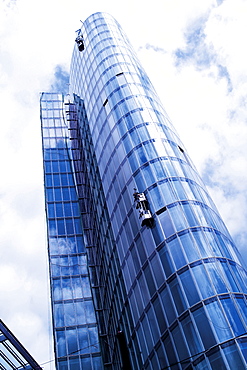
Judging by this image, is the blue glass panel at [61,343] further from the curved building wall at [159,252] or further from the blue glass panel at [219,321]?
the blue glass panel at [219,321]

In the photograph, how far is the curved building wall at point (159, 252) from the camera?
26.2 meters

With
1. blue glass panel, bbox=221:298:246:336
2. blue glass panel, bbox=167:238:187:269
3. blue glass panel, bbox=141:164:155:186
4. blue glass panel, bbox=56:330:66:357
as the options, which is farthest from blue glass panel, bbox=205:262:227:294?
blue glass panel, bbox=56:330:66:357

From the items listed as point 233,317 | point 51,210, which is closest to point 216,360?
point 233,317

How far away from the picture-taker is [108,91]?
166 ft

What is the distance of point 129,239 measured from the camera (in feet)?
120

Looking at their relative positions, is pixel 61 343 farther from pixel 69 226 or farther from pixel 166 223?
pixel 166 223

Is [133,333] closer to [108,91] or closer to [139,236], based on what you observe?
[139,236]

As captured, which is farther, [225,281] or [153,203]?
[153,203]

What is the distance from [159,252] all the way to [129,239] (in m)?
5.28

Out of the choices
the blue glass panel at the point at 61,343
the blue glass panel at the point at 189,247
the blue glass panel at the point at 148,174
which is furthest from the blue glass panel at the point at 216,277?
the blue glass panel at the point at 61,343

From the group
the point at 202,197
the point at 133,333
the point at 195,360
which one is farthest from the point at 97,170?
the point at 195,360

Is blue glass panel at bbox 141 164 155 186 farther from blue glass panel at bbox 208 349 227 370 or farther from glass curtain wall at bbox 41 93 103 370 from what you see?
glass curtain wall at bbox 41 93 103 370

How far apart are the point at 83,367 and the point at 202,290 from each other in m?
21.8

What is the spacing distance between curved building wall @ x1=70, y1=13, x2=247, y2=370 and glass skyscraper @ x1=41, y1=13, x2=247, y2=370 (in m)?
0.10
